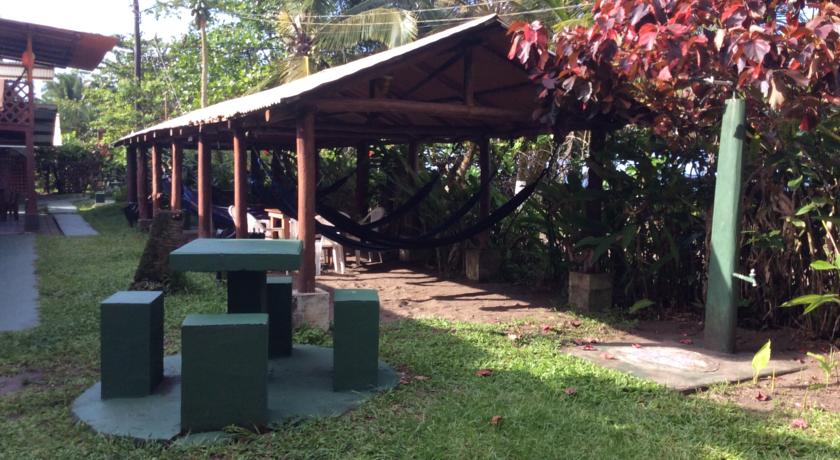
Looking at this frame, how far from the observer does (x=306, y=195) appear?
16.7 ft

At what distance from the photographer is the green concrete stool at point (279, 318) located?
14.1 feet

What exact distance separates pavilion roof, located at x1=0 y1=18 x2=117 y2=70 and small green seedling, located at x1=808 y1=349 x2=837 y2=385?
473 inches

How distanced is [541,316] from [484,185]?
6.81 ft

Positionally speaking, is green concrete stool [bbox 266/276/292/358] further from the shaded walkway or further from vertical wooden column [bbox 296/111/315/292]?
the shaded walkway

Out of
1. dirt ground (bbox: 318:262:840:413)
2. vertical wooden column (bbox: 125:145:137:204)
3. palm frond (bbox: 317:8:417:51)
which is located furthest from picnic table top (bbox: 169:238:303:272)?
vertical wooden column (bbox: 125:145:137:204)

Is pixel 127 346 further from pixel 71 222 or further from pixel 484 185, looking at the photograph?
pixel 71 222

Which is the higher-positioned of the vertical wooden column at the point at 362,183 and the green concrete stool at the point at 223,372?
the vertical wooden column at the point at 362,183

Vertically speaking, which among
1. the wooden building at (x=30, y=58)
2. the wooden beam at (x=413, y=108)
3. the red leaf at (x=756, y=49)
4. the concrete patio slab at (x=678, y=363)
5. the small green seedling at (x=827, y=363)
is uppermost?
the wooden building at (x=30, y=58)

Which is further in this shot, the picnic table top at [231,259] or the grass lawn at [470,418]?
the picnic table top at [231,259]

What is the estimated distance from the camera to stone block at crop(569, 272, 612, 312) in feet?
19.4

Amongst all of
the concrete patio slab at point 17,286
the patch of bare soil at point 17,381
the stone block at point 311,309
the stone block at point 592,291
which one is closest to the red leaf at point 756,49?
the stone block at point 592,291

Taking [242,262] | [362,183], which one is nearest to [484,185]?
[362,183]

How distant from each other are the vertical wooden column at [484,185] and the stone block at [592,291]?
167 cm

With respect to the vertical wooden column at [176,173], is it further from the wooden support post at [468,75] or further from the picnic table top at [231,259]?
the picnic table top at [231,259]
